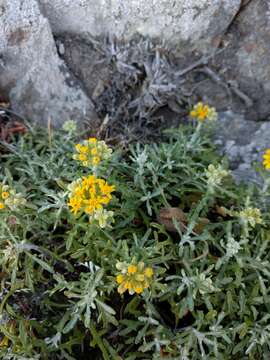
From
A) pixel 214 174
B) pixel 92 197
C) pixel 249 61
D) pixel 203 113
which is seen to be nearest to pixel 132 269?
pixel 92 197

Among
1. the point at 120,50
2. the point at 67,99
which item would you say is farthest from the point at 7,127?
the point at 120,50

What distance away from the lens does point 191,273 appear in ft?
5.71

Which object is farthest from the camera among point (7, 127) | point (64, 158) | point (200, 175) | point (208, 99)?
point (208, 99)

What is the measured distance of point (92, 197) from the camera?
4.98 feet

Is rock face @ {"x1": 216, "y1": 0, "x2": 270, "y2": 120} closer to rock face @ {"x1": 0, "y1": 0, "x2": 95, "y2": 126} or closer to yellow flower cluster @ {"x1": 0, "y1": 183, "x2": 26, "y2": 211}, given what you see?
rock face @ {"x1": 0, "y1": 0, "x2": 95, "y2": 126}

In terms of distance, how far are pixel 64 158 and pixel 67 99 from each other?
1.55 ft

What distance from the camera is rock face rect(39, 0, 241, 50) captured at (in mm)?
2342

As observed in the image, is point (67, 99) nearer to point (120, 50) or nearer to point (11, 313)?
point (120, 50)

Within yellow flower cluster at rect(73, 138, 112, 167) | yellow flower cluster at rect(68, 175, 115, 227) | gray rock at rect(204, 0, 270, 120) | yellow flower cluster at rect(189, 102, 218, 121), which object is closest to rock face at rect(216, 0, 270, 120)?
gray rock at rect(204, 0, 270, 120)

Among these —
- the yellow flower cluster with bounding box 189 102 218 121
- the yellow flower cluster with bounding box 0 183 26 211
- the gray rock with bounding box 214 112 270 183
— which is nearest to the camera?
the yellow flower cluster with bounding box 0 183 26 211

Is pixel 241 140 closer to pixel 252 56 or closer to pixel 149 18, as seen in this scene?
pixel 252 56

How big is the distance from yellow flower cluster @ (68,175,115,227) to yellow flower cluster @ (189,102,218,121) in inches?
39.8

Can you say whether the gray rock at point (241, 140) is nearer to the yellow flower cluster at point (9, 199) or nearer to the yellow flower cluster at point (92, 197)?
the yellow flower cluster at point (92, 197)

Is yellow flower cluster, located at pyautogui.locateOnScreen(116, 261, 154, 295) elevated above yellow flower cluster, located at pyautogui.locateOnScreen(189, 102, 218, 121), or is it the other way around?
yellow flower cluster, located at pyautogui.locateOnScreen(189, 102, 218, 121)
